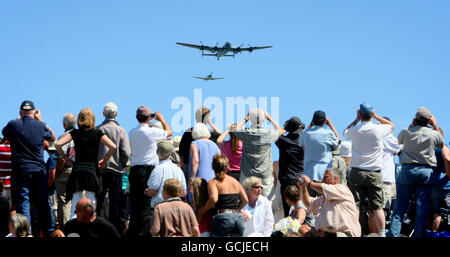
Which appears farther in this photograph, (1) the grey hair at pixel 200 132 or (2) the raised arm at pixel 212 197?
(1) the grey hair at pixel 200 132

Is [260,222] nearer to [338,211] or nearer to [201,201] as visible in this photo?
[201,201]

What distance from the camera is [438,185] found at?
9664 mm

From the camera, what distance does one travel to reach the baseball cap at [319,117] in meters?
9.64

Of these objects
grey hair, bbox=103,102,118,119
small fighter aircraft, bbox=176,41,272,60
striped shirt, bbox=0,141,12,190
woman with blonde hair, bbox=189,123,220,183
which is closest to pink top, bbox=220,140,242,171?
woman with blonde hair, bbox=189,123,220,183

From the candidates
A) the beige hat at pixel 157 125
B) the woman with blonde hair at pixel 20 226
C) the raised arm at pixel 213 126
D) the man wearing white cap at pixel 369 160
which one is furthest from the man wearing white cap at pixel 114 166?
the man wearing white cap at pixel 369 160

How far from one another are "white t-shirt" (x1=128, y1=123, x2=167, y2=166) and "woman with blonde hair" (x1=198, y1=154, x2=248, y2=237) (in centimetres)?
149

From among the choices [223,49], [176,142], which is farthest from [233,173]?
[223,49]

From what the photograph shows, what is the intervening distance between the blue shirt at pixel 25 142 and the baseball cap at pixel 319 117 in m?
3.84

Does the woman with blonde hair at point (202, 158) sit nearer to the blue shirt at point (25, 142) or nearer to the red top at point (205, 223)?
the red top at point (205, 223)

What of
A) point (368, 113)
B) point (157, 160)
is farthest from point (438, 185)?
point (157, 160)

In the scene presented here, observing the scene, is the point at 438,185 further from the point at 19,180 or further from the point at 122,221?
the point at 19,180

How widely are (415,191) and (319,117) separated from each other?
1.69 m

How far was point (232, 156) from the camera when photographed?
10.4 metres
